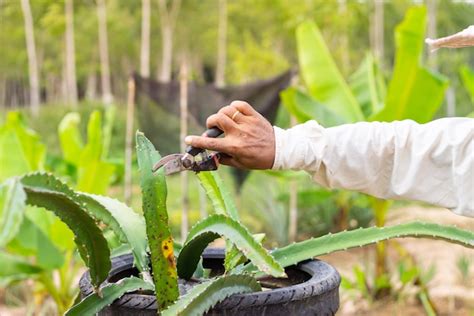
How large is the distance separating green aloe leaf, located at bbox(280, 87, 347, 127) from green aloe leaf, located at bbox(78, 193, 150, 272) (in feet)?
10.7

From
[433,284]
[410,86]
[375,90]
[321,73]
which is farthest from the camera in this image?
[375,90]

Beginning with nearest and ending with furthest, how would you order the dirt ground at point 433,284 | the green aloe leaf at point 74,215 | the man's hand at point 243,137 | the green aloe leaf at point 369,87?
the green aloe leaf at point 74,215 < the man's hand at point 243,137 < the dirt ground at point 433,284 < the green aloe leaf at point 369,87

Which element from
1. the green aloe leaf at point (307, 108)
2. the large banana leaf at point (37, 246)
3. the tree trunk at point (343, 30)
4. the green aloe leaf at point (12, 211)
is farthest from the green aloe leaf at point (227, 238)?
the tree trunk at point (343, 30)

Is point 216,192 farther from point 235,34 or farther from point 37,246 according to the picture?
point 235,34

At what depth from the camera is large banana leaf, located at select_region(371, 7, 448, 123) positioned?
4383mm

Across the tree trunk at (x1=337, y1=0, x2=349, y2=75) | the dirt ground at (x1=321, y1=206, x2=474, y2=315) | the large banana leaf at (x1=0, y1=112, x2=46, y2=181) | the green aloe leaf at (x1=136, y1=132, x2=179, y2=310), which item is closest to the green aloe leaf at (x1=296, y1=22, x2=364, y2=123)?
the dirt ground at (x1=321, y1=206, x2=474, y2=315)

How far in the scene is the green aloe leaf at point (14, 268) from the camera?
386 centimetres

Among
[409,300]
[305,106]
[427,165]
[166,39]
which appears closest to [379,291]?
[409,300]

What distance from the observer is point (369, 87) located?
5.64 meters

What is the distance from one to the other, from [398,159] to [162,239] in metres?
0.55

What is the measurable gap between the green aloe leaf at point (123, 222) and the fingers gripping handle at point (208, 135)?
210mm

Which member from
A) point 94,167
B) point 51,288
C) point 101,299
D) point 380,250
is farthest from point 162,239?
point 380,250

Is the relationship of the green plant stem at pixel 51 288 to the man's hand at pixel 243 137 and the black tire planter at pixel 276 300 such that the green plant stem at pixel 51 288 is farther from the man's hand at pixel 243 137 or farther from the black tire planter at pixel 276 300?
the man's hand at pixel 243 137

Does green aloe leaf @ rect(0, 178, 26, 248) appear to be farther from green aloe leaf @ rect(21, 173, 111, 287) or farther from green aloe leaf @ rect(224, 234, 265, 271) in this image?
green aloe leaf @ rect(224, 234, 265, 271)
